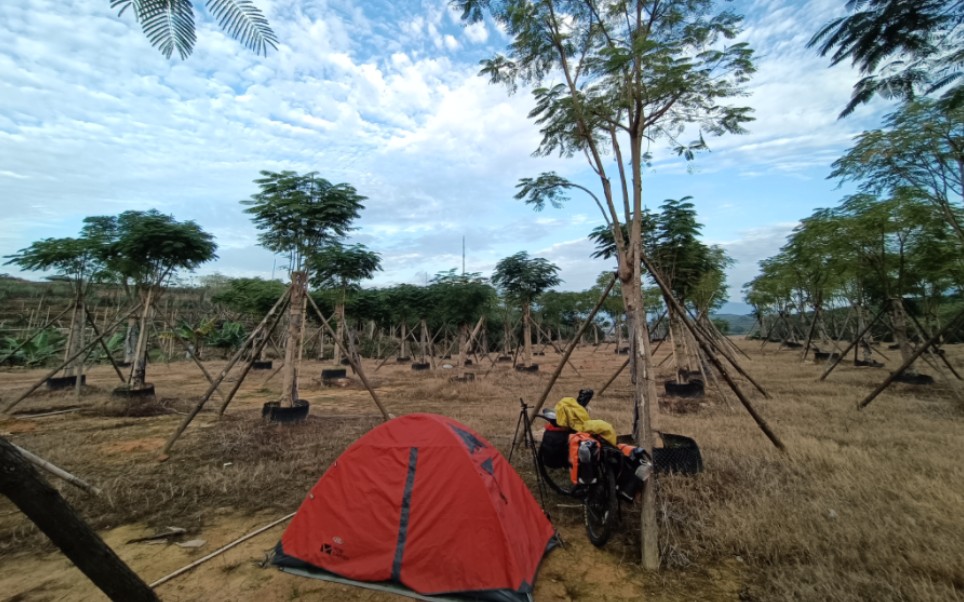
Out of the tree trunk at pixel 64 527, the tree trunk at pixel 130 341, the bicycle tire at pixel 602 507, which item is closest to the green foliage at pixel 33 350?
the tree trunk at pixel 130 341

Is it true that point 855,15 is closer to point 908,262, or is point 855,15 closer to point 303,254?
point 303,254

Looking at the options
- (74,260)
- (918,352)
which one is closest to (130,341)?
(74,260)

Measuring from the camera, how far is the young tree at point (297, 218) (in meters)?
8.76

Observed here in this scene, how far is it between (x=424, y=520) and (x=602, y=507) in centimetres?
183

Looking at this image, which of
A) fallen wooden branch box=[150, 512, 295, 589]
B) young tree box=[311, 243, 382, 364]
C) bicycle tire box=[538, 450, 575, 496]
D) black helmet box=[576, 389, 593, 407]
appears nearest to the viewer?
fallen wooden branch box=[150, 512, 295, 589]

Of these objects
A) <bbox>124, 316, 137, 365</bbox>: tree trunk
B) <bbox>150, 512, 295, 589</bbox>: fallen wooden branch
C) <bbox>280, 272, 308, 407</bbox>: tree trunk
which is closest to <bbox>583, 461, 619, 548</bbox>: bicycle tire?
<bbox>150, 512, 295, 589</bbox>: fallen wooden branch

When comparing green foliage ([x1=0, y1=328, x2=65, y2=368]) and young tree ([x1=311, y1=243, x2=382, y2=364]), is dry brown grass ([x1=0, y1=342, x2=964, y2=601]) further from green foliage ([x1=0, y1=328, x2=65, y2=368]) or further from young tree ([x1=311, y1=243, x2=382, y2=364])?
green foliage ([x1=0, y1=328, x2=65, y2=368])

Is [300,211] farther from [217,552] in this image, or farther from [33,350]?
[33,350]

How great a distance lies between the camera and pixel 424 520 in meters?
3.54

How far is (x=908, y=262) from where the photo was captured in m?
12.6

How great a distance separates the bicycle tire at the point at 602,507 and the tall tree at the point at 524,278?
13.4 meters

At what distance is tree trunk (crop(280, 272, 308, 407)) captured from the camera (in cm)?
852

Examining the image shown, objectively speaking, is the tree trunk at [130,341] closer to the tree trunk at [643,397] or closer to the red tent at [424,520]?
the red tent at [424,520]

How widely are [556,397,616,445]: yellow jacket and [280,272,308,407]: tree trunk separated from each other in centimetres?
606
